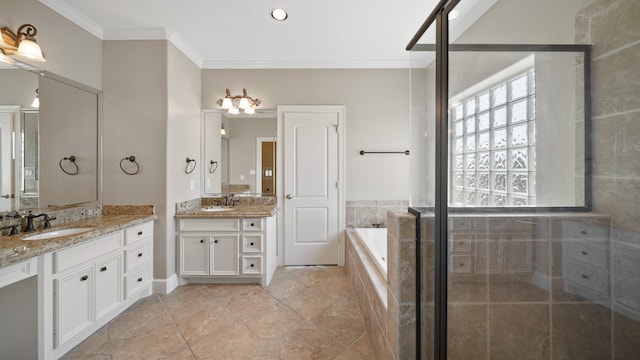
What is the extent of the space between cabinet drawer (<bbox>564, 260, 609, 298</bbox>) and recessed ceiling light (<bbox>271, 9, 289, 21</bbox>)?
2642 millimetres

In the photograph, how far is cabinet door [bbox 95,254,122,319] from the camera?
1972mm

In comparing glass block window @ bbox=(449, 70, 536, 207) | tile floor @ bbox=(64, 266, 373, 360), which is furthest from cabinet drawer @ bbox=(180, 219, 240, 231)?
glass block window @ bbox=(449, 70, 536, 207)

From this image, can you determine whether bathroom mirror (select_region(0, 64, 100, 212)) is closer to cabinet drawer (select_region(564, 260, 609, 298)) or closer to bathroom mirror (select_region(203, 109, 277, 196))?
bathroom mirror (select_region(203, 109, 277, 196))

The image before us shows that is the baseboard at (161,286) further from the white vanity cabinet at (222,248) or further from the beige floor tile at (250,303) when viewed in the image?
the beige floor tile at (250,303)

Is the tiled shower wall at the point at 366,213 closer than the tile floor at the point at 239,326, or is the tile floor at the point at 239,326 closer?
the tile floor at the point at 239,326

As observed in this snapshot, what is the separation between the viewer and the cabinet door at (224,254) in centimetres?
283

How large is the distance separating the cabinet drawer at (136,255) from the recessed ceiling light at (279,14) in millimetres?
2487

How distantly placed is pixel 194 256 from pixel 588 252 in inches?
121

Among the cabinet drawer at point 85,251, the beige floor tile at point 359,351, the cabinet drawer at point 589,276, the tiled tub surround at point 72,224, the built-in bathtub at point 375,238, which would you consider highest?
the cabinet drawer at point 589,276

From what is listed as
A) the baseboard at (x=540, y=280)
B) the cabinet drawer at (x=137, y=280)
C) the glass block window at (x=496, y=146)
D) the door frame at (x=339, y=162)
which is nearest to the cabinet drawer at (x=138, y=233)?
the cabinet drawer at (x=137, y=280)

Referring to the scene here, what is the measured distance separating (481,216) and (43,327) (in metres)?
2.49

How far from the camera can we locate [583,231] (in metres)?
0.74

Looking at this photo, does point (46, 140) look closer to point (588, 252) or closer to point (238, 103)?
point (238, 103)

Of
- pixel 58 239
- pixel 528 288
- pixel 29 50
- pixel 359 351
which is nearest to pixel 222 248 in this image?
pixel 58 239
